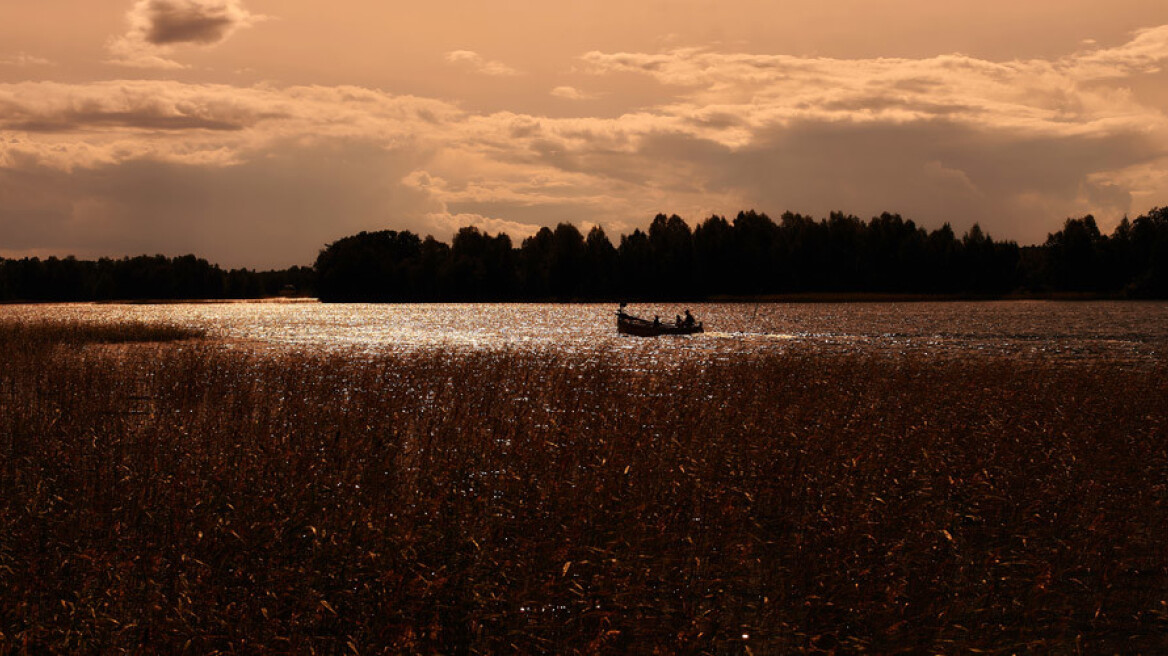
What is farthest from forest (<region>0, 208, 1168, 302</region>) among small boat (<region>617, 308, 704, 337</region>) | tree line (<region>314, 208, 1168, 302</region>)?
small boat (<region>617, 308, 704, 337</region>)

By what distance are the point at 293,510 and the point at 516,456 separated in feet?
12.7

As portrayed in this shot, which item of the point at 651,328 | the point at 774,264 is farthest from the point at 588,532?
the point at 774,264

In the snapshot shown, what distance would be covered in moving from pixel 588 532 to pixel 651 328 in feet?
182

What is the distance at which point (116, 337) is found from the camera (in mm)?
51188

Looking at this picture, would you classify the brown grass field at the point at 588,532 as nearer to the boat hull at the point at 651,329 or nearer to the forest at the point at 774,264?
the boat hull at the point at 651,329

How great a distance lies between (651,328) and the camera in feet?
213

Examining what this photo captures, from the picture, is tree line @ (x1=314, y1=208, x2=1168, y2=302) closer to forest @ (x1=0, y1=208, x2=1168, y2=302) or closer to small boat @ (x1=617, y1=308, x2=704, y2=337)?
forest @ (x1=0, y1=208, x2=1168, y2=302)

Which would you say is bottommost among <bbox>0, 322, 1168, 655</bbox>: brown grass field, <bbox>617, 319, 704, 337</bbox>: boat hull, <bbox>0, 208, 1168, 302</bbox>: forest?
<bbox>0, 322, 1168, 655</bbox>: brown grass field

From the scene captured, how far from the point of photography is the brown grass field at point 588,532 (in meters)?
7.18

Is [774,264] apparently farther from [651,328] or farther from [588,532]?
[588,532]

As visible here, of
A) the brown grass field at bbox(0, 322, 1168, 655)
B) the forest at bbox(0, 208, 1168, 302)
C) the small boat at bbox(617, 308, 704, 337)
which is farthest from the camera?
the forest at bbox(0, 208, 1168, 302)

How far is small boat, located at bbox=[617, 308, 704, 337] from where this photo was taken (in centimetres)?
6350

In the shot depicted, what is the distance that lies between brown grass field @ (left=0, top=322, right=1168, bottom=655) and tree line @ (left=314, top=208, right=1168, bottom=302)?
159 meters

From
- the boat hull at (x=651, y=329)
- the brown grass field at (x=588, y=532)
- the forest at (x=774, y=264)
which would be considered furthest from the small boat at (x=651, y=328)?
the forest at (x=774, y=264)
